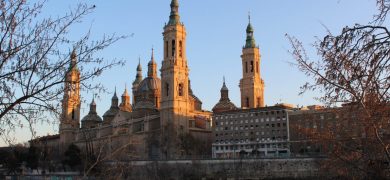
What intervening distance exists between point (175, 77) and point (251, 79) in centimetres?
2417

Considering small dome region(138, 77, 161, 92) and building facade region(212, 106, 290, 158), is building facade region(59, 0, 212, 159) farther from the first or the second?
building facade region(212, 106, 290, 158)

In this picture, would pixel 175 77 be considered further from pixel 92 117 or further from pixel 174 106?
pixel 92 117

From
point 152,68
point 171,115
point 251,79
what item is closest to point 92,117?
point 152,68

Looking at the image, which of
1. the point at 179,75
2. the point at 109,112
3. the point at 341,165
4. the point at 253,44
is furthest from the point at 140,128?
the point at 341,165

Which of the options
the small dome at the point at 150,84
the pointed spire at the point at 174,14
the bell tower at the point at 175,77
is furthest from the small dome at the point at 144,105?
the pointed spire at the point at 174,14

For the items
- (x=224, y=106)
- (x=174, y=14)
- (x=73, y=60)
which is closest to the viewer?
(x=73, y=60)

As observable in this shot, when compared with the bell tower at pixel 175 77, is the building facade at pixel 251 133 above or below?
below

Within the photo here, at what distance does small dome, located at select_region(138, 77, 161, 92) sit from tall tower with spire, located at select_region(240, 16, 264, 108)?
70.5 feet

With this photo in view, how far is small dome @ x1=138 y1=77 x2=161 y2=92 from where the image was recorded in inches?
4434

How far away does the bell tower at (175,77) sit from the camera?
305ft

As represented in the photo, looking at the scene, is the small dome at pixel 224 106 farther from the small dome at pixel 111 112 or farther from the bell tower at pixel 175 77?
the small dome at pixel 111 112

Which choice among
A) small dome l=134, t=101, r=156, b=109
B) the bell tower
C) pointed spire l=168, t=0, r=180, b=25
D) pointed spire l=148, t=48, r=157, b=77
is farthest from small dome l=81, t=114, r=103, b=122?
pointed spire l=168, t=0, r=180, b=25

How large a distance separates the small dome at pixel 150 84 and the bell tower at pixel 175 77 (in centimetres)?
1671

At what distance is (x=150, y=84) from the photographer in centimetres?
11388
